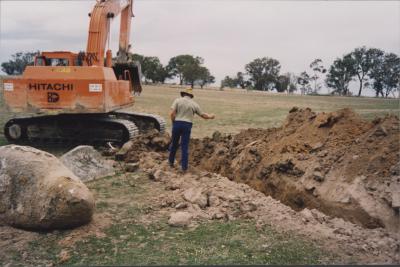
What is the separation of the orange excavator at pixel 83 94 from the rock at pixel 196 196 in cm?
448

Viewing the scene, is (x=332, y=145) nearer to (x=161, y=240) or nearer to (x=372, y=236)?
(x=372, y=236)

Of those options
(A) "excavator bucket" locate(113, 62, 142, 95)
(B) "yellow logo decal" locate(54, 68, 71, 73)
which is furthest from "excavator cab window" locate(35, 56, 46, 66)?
(A) "excavator bucket" locate(113, 62, 142, 95)

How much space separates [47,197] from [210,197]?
91.3 inches

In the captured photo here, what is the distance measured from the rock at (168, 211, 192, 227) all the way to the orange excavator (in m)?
5.35

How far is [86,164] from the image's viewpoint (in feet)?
27.2

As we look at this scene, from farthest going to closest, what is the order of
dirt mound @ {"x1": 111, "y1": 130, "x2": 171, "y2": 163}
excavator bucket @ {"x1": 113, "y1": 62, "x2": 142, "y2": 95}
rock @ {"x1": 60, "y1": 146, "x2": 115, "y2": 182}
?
excavator bucket @ {"x1": 113, "y1": 62, "x2": 142, "y2": 95}
dirt mound @ {"x1": 111, "y1": 130, "x2": 171, "y2": 163}
rock @ {"x1": 60, "y1": 146, "x2": 115, "y2": 182}

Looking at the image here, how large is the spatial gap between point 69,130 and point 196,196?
6.15 metres

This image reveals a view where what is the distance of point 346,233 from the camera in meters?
5.26

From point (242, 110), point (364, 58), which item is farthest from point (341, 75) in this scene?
point (242, 110)

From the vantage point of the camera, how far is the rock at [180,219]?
571cm

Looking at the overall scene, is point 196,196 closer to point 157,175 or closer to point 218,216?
point 218,216

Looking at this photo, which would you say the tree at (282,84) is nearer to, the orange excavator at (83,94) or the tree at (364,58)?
the tree at (364,58)

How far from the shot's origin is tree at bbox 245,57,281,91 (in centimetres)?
9575

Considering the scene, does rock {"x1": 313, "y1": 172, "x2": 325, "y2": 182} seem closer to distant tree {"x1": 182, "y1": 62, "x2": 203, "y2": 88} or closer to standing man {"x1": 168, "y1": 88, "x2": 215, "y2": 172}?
standing man {"x1": 168, "y1": 88, "x2": 215, "y2": 172}
